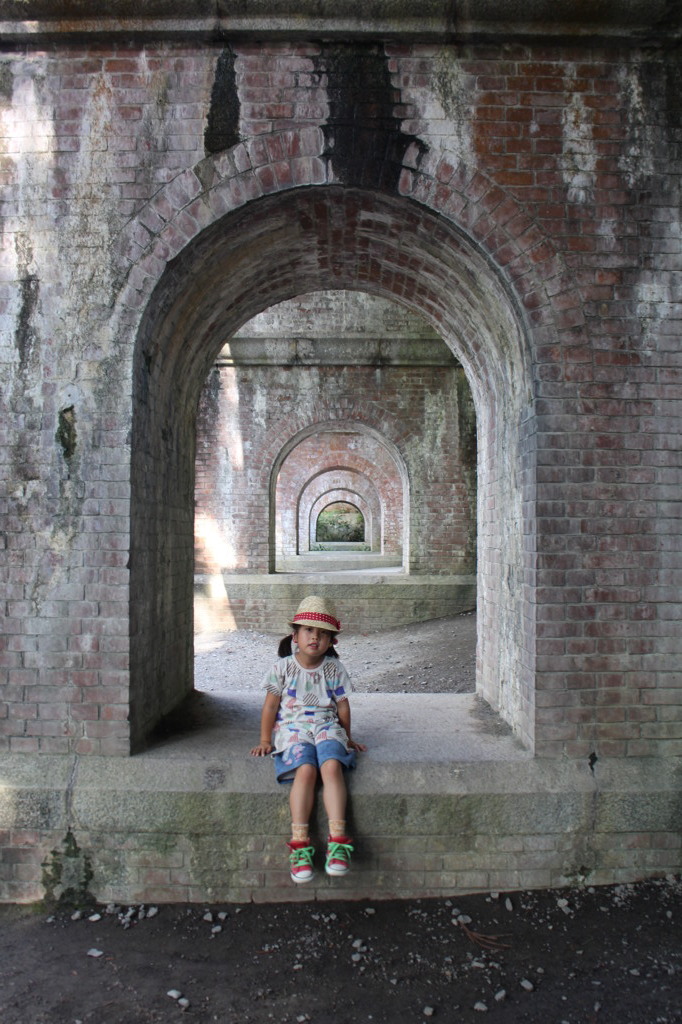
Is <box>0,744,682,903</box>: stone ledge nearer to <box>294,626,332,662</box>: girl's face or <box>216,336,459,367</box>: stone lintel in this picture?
<box>294,626,332,662</box>: girl's face

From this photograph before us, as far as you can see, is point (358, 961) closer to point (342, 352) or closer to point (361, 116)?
point (361, 116)

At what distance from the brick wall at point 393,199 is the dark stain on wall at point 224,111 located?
2 centimetres

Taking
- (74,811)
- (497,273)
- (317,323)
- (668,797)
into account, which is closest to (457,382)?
(317,323)

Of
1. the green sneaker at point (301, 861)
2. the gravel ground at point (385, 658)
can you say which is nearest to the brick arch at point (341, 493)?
the gravel ground at point (385, 658)

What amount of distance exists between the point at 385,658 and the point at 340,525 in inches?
909

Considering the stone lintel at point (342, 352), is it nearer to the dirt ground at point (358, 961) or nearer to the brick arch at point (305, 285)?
the brick arch at point (305, 285)

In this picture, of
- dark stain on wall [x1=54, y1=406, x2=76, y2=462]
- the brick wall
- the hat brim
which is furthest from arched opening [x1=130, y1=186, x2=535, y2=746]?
the hat brim

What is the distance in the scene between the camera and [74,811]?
3.45m

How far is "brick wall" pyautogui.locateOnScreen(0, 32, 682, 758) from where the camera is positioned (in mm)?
3539

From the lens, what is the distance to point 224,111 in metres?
3.53

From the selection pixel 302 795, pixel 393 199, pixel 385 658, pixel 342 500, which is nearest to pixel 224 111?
pixel 393 199

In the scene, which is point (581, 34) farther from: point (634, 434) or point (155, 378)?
point (155, 378)

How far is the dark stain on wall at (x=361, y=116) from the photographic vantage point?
3.53m

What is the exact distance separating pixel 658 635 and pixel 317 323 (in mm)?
8792
